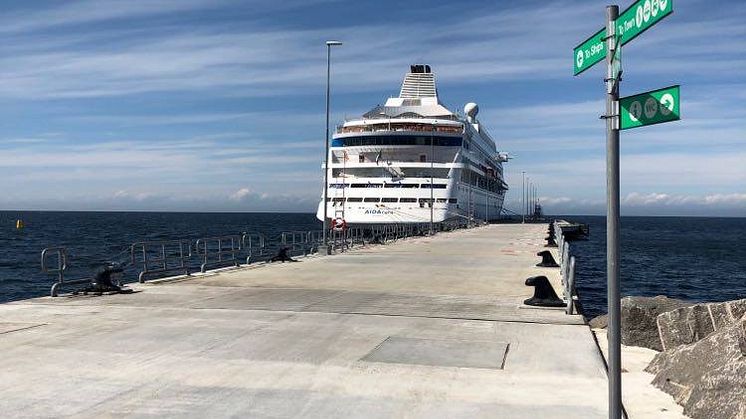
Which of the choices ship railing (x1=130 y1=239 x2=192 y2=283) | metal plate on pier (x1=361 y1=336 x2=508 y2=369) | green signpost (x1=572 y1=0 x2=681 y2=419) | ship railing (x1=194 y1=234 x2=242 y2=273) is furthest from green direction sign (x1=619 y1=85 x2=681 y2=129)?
ship railing (x1=194 y1=234 x2=242 y2=273)

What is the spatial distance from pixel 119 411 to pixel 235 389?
41.7 inches

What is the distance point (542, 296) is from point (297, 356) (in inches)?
216

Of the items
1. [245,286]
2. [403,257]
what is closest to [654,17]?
[245,286]

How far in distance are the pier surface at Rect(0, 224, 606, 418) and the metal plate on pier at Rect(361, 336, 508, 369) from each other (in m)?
0.02

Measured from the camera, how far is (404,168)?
59000 millimetres

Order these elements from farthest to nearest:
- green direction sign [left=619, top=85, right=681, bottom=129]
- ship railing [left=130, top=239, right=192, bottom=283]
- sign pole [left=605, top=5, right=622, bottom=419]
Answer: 1. ship railing [left=130, top=239, right=192, bottom=283]
2. sign pole [left=605, top=5, right=622, bottom=419]
3. green direction sign [left=619, top=85, right=681, bottom=129]

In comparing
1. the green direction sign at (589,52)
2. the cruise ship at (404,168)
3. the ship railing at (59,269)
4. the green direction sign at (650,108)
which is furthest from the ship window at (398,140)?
the green direction sign at (650,108)

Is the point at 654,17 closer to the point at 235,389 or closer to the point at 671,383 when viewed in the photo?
the point at 671,383

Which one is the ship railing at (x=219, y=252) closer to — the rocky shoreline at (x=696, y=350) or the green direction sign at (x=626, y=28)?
the rocky shoreline at (x=696, y=350)

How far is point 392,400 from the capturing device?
20.0ft

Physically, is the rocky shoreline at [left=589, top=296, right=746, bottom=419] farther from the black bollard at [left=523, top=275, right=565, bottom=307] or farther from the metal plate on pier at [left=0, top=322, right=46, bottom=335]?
the metal plate on pier at [left=0, top=322, right=46, bottom=335]

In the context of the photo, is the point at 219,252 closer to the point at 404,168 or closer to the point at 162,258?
the point at 162,258

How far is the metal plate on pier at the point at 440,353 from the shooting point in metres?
7.52

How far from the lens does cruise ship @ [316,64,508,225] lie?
5484cm
